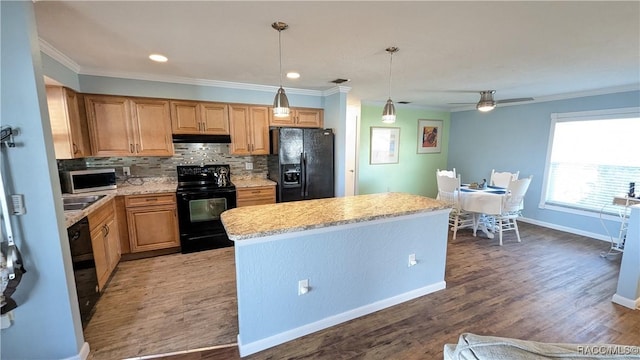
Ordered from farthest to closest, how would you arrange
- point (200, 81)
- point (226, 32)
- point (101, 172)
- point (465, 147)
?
point (465, 147)
point (200, 81)
point (101, 172)
point (226, 32)

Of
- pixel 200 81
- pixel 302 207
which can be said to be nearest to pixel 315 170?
pixel 302 207

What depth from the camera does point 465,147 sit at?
6172 mm

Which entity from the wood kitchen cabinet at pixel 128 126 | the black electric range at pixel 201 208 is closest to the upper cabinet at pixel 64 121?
the wood kitchen cabinet at pixel 128 126

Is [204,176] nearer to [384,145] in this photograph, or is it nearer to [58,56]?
[58,56]

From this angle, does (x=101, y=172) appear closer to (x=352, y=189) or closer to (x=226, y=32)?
(x=226, y=32)

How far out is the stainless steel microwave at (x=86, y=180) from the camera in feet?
9.43

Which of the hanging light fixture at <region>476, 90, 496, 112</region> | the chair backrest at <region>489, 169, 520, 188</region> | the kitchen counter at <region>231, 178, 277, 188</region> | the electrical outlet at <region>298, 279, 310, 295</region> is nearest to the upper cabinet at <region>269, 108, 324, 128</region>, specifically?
the kitchen counter at <region>231, 178, 277, 188</region>

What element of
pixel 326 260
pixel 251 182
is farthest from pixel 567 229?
pixel 251 182

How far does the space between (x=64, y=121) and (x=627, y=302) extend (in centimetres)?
578

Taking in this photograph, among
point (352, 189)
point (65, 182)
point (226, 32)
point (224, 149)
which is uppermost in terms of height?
point (226, 32)

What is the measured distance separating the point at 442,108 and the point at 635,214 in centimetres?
443

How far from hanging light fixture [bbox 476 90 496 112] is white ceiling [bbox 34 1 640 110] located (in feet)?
1.84

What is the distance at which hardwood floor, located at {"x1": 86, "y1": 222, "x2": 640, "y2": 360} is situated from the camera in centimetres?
195

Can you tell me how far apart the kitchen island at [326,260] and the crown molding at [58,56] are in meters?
2.14
